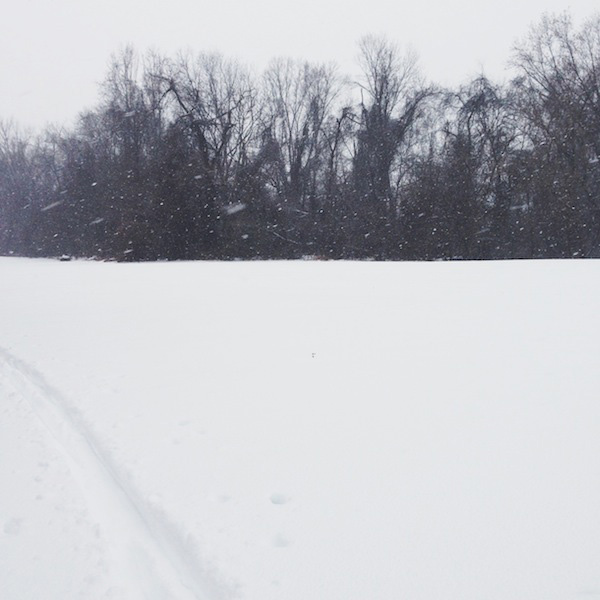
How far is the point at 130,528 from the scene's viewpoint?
274cm

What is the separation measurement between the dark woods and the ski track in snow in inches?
893

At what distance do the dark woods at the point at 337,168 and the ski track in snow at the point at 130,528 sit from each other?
22.7m

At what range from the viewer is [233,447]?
140 inches

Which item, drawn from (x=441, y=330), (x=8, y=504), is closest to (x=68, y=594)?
(x=8, y=504)

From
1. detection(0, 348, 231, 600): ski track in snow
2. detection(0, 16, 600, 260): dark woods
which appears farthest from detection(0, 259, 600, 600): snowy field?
detection(0, 16, 600, 260): dark woods

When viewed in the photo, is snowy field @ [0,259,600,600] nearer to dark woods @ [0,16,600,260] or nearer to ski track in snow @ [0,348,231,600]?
ski track in snow @ [0,348,231,600]

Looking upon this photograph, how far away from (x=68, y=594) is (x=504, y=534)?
6.94ft

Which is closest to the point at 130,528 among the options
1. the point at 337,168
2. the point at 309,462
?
the point at 309,462

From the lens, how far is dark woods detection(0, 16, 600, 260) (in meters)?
22.7

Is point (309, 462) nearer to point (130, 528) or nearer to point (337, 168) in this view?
point (130, 528)

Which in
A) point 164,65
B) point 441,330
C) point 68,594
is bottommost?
point 68,594

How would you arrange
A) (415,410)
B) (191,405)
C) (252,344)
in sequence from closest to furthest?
(415,410), (191,405), (252,344)

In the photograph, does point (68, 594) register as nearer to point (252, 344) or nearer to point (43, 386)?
point (43, 386)

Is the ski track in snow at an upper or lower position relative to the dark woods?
lower
